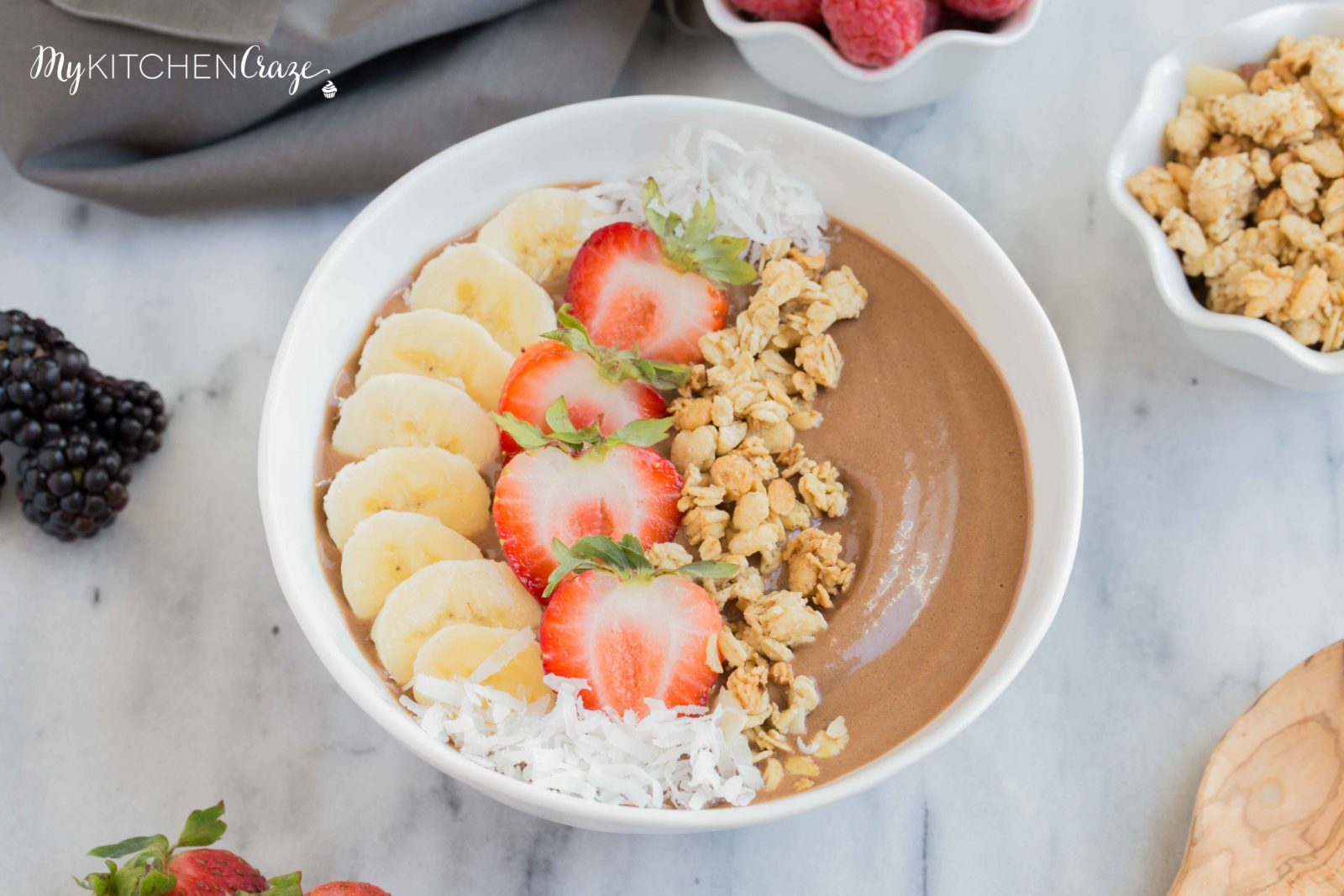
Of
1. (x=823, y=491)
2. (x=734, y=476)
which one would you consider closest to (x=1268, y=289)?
(x=823, y=491)

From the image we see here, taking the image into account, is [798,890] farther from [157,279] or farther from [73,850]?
[157,279]

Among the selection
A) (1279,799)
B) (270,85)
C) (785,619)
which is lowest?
(1279,799)

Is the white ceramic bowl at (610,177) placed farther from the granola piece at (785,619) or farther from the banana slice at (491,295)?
the granola piece at (785,619)

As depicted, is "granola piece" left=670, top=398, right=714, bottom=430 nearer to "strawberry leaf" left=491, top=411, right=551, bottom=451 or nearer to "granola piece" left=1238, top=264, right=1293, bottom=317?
"strawberry leaf" left=491, top=411, right=551, bottom=451

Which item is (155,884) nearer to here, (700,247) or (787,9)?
(700,247)

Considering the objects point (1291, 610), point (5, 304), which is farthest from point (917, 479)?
point (5, 304)

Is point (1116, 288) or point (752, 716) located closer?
point (752, 716)
